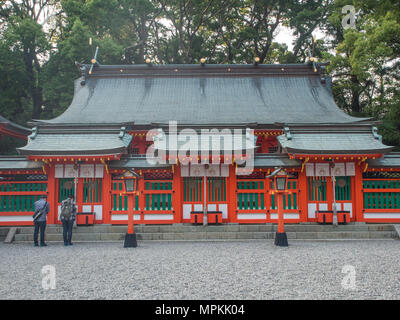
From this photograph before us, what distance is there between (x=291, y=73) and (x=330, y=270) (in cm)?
1611

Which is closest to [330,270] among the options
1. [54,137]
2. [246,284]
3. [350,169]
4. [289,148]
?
[246,284]

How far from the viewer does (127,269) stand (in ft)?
24.4

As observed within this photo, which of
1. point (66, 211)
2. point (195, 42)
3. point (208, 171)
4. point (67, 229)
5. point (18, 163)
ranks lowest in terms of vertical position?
point (67, 229)

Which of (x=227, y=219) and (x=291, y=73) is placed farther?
(x=291, y=73)

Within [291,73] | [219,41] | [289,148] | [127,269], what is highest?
[219,41]

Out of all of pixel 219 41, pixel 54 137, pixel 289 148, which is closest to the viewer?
pixel 289 148

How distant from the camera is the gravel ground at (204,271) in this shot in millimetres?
5684

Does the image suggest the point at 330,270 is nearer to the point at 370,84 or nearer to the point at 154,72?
the point at 154,72

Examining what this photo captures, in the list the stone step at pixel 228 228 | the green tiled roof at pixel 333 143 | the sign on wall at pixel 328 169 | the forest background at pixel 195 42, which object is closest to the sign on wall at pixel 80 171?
the stone step at pixel 228 228

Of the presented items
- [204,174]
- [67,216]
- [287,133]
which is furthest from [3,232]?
[287,133]

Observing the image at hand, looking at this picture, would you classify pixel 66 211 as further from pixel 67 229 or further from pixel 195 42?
pixel 195 42

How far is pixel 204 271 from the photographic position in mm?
7191

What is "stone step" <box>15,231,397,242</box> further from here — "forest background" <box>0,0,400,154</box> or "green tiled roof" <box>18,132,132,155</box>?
"forest background" <box>0,0,400,154</box>

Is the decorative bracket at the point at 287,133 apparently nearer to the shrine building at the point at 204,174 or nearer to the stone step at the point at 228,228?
the shrine building at the point at 204,174
